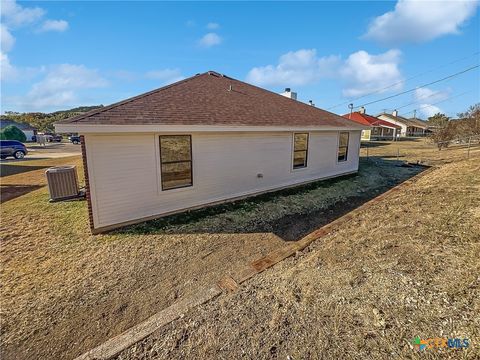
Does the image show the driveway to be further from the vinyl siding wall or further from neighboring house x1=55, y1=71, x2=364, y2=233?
Result: the vinyl siding wall

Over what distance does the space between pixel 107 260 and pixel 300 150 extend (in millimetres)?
8113

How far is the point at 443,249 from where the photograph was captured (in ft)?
14.4

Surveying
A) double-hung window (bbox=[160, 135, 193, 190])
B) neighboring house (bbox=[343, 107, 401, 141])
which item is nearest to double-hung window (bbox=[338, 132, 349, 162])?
double-hung window (bbox=[160, 135, 193, 190])

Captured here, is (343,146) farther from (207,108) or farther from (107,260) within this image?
(107,260)

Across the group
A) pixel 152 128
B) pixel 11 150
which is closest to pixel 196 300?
pixel 152 128

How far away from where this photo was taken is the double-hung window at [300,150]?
10008mm

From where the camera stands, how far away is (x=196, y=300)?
3.56m

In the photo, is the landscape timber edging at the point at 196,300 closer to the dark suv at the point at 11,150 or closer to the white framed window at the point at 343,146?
the white framed window at the point at 343,146

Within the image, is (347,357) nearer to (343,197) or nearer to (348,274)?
(348,274)

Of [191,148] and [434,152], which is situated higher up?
[191,148]

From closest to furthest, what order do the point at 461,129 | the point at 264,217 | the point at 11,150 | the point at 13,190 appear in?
1. the point at 264,217
2. the point at 13,190
3. the point at 11,150
4. the point at 461,129

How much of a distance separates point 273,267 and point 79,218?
18.1 ft

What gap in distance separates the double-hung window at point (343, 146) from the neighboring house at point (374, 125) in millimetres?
28466

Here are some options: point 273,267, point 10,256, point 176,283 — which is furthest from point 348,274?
point 10,256
